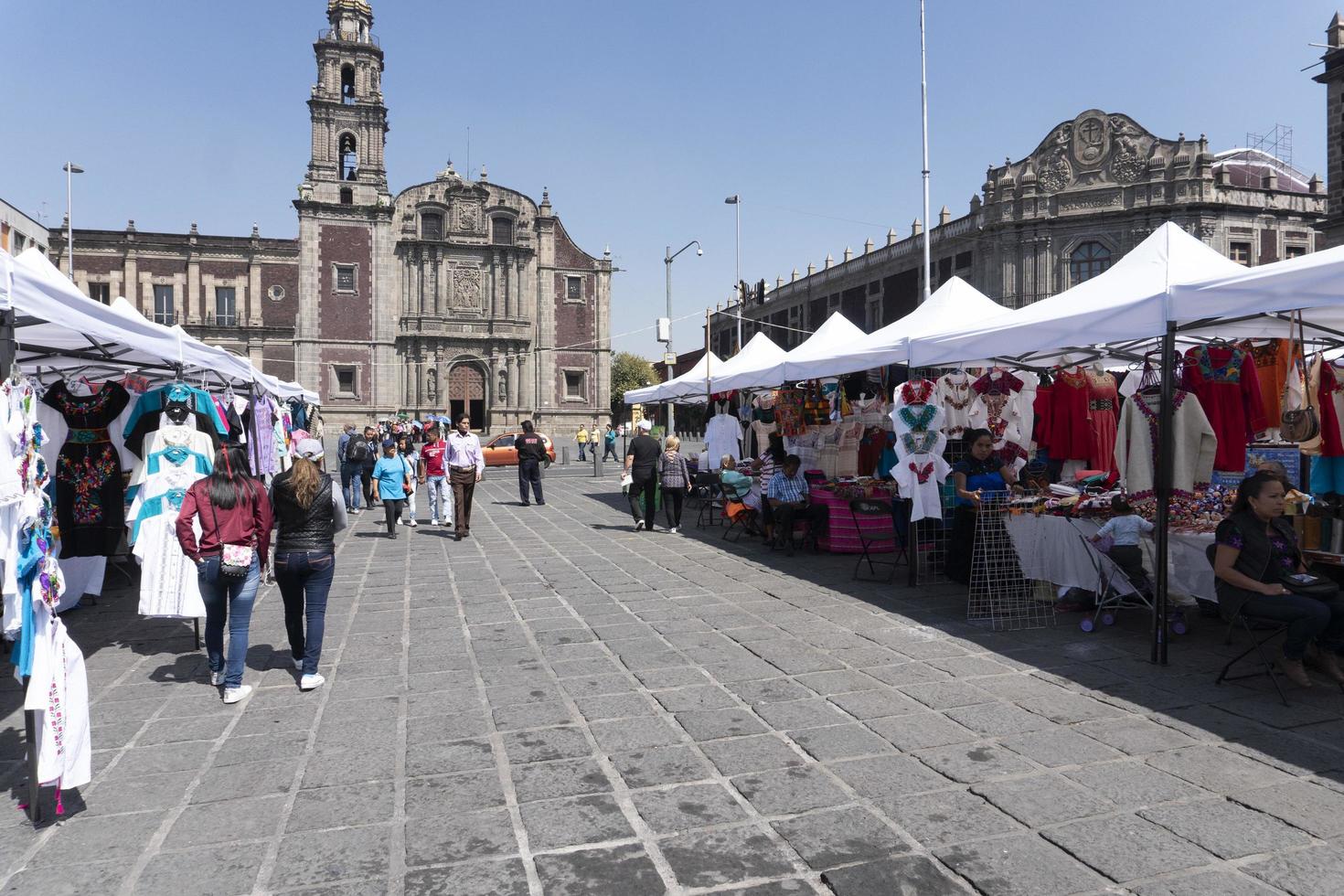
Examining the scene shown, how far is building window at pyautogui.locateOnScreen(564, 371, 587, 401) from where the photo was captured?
46219mm

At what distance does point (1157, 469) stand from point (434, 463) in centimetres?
1047

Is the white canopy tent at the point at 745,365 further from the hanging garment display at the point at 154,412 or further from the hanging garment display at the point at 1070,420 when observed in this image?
the hanging garment display at the point at 154,412

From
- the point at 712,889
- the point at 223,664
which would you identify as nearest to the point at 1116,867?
the point at 712,889

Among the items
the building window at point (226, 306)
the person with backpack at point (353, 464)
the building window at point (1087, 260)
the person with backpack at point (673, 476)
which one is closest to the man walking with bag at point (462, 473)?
the person with backpack at point (673, 476)

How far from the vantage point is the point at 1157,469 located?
5.47 m

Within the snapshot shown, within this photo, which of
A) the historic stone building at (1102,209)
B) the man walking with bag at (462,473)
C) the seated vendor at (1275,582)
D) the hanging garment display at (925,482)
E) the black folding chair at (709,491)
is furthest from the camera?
the historic stone building at (1102,209)

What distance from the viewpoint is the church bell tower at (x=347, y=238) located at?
42875 mm

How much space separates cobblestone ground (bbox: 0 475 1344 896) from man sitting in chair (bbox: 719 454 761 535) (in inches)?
170

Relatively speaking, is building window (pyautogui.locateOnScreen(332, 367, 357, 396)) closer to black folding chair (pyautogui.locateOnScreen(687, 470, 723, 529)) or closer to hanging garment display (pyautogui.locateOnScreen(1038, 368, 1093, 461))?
black folding chair (pyautogui.locateOnScreen(687, 470, 723, 529))

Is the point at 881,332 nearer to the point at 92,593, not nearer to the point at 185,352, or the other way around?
the point at 185,352

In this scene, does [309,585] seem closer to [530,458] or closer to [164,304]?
[530,458]

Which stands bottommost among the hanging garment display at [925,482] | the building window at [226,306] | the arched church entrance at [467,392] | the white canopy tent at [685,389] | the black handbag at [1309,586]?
the black handbag at [1309,586]

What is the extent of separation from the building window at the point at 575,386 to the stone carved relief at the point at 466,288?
609 centimetres

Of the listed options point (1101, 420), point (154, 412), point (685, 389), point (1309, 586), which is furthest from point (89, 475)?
point (685, 389)
